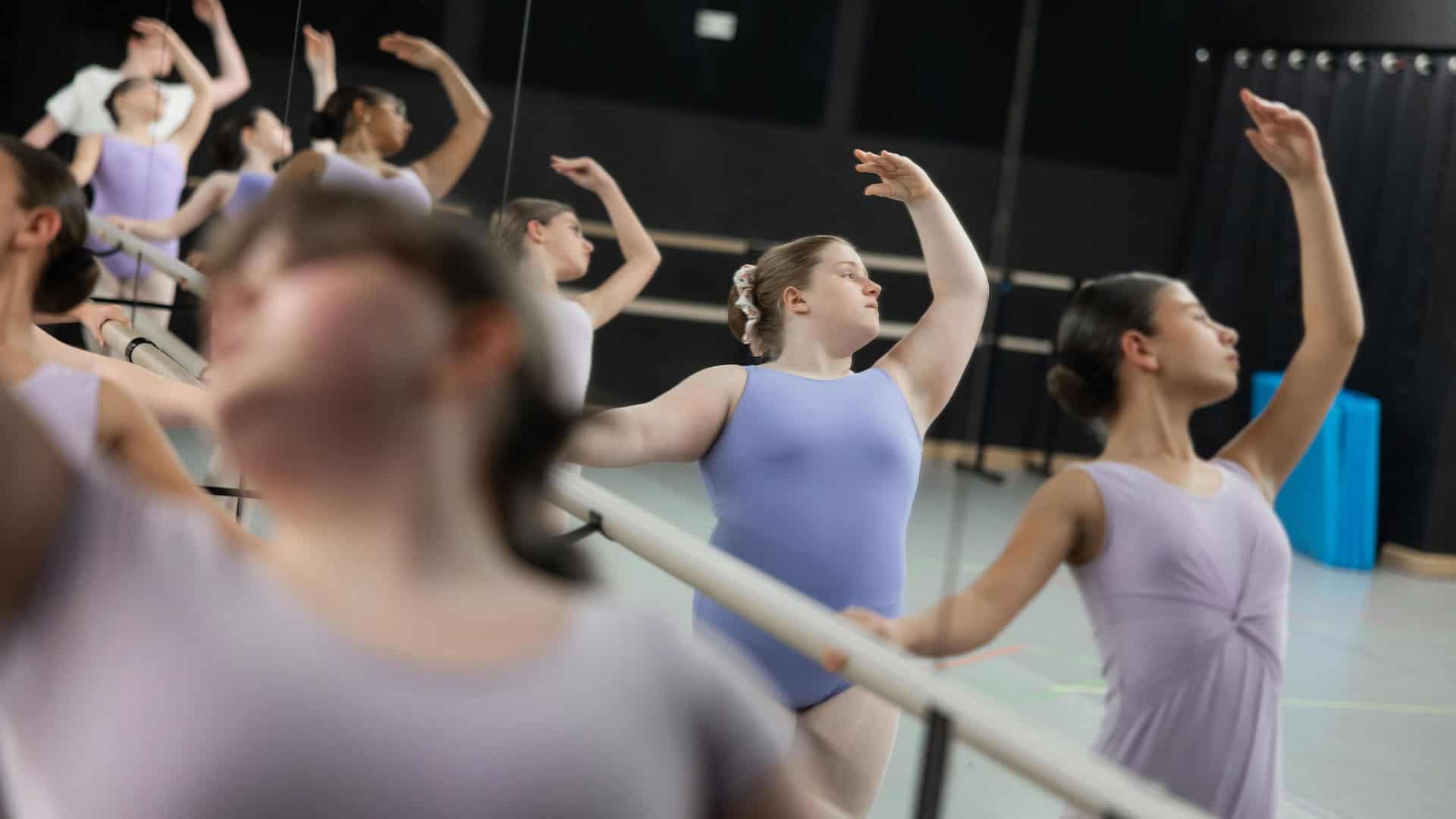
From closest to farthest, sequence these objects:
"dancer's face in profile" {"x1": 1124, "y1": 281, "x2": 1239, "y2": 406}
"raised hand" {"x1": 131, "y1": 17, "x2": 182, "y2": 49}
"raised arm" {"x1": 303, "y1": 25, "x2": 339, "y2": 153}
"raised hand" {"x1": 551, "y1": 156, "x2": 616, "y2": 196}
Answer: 1. "dancer's face in profile" {"x1": 1124, "y1": 281, "x2": 1239, "y2": 406}
2. "raised hand" {"x1": 551, "y1": 156, "x2": 616, "y2": 196}
3. "raised arm" {"x1": 303, "y1": 25, "x2": 339, "y2": 153}
4. "raised hand" {"x1": 131, "y1": 17, "x2": 182, "y2": 49}

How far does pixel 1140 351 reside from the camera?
1598 mm

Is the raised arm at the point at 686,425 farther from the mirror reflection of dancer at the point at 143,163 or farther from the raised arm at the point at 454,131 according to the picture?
the mirror reflection of dancer at the point at 143,163

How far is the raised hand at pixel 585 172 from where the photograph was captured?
7.73ft

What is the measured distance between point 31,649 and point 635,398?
1.68 m

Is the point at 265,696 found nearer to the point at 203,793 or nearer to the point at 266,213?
the point at 203,793

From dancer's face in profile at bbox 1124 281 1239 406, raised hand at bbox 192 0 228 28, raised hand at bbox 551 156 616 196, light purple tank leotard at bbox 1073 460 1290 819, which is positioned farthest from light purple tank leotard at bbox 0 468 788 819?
raised hand at bbox 192 0 228 28

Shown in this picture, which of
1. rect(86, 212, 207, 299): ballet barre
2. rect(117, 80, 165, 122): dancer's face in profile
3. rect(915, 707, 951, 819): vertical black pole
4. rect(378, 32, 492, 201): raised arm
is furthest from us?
rect(117, 80, 165, 122): dancer's face in profile

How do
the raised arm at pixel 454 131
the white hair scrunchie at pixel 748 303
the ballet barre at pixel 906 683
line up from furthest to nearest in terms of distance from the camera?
1. the raised arm at pixel 454 131
2. the white hair scrunchie at pixel 748 303
3. the ballet barre at pixel 906 683

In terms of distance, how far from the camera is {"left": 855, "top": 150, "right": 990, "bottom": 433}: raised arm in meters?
1.74

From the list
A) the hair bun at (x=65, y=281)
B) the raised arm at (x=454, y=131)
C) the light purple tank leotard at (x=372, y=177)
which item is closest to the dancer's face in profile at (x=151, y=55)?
the light purple tank leotard at (x=372, y=177)

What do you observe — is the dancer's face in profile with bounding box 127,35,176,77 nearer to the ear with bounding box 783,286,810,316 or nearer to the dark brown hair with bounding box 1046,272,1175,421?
the ear with bounding box 783,286,810,316

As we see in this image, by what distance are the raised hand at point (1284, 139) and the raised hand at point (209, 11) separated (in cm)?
337

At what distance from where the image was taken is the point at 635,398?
89.7 inches

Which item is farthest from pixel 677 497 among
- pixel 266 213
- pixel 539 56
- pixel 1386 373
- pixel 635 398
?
pixel 1386 373
